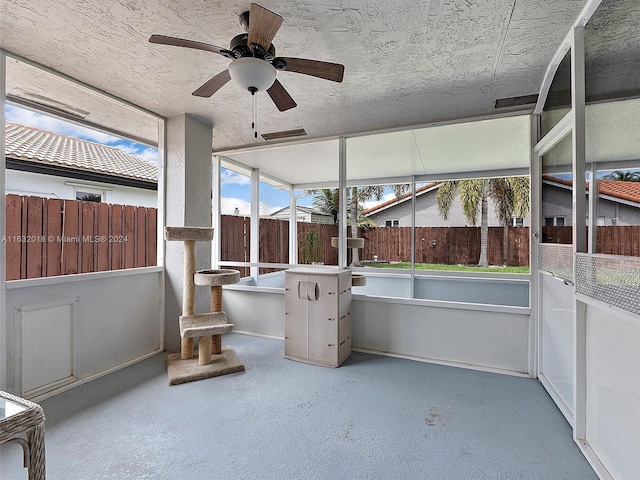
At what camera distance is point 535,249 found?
2742 mm

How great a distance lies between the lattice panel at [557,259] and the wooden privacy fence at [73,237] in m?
3.76

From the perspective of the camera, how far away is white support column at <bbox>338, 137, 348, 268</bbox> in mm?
3619

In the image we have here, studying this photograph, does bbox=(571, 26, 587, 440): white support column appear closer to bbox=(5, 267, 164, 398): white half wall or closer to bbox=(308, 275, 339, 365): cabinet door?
bbox=(308, 275, 339, 365): cabinet door

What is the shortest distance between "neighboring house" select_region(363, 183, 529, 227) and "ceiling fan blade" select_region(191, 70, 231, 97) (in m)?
2.92

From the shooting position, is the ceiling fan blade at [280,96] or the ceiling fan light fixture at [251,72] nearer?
the ceiling fan light fixture at [251,72]

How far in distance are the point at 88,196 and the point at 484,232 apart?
5.21 metres

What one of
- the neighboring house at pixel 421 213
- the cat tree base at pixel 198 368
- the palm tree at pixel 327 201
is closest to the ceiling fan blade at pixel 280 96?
the palm tree at pixel 327 201

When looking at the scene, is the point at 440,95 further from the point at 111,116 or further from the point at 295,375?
the point at 111,116

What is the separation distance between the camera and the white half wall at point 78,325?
7.30 feet

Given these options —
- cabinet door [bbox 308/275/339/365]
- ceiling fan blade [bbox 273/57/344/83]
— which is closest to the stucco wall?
cabinet door [bbox 308/275/339/365]

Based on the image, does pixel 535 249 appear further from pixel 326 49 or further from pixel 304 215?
pixel 304 215

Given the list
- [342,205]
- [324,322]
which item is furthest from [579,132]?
[324,322]

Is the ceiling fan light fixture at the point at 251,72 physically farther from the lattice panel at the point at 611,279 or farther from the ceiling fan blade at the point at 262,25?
the lattice panel at the point at 611,279

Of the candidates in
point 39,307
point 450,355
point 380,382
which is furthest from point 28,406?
point 450,355
